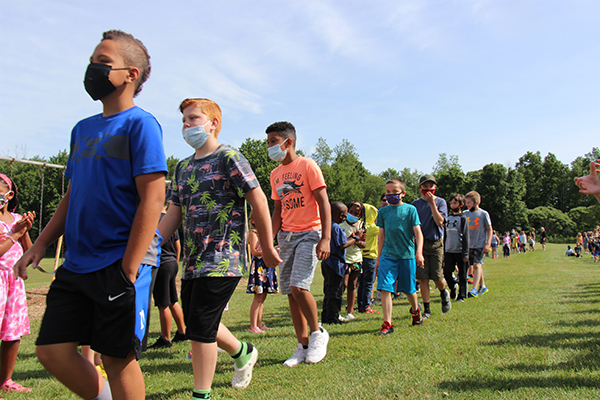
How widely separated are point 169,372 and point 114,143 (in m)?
2.87

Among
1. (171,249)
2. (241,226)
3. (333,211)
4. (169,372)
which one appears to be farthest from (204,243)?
(333,211)

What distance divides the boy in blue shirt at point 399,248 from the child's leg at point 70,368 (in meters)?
4.26

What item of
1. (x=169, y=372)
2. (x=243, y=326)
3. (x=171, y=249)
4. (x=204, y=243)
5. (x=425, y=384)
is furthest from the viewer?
(x=243, y=326)

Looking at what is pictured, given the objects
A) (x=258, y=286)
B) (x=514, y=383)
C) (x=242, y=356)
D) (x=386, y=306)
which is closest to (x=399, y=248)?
(x=386, y=306)

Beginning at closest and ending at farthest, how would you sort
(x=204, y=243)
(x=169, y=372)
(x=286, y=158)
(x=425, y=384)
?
(x=204, y=243) < (x=425, y=384) < (x=169, y=372) < (x=286, y=158)

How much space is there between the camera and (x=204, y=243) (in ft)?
9.85

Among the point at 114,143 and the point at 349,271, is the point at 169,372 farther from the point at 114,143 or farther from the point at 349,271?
the point at 349,271

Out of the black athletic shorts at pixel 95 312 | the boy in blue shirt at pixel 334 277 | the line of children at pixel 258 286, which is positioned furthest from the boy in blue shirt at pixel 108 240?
the boy in blue shirt at pixel 334 277

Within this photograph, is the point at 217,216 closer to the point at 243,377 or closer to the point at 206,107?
the point at 206,107

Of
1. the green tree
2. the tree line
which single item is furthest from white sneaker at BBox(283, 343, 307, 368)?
the green tree

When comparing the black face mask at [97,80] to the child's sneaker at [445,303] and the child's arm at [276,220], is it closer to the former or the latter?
the child's arm at [276,220]

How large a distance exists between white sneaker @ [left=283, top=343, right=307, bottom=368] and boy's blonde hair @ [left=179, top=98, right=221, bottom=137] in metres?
2.39

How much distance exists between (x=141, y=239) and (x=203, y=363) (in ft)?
4.21

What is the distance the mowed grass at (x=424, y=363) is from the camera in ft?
10.7
